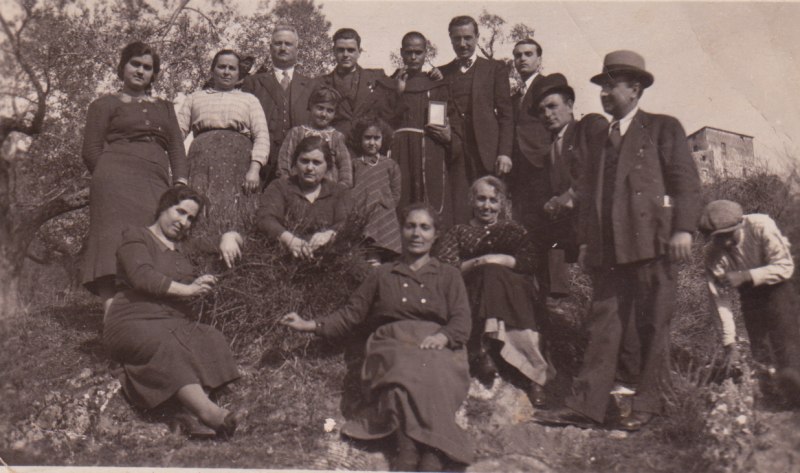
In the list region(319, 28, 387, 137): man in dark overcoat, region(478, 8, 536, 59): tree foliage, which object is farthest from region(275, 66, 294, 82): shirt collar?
region(478, 8, 536, 59): tree foliage

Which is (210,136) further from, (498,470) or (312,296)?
(498,470)

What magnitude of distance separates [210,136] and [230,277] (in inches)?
41.8

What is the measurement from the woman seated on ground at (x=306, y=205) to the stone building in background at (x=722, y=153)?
2699mm

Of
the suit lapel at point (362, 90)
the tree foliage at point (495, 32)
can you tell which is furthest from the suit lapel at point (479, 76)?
the suit lapel at point (362, 90)

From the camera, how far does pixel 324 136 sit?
505cm

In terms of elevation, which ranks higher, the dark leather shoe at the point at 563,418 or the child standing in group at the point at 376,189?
the child standing in group at the point at 376,189

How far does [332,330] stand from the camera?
13.3 ft

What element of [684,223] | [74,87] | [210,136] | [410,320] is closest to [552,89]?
[684,223]

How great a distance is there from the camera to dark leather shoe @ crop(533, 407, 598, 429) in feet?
13.4

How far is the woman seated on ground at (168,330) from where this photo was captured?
156 inches

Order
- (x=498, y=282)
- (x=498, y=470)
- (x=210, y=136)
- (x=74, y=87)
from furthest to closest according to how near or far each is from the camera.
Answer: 1. (x=74, y=87)
2. (x=210, y=136)
3. (x=498, y=282)
4. (x=498, y=470)

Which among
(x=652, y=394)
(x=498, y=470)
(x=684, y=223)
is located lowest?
(x=498, y=470)

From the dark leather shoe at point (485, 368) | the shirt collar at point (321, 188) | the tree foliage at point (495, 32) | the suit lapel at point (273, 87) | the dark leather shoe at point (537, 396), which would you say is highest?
the tree foliage at point (495, 32)

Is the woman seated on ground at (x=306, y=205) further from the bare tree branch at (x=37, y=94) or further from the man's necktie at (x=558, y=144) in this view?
the bare tree branch at (x=37, y=94)
